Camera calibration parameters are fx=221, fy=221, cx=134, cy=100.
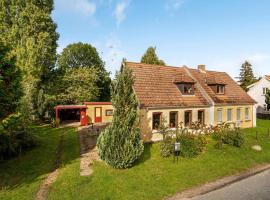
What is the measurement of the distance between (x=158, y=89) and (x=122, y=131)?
373 inches

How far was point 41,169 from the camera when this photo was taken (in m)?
13.9

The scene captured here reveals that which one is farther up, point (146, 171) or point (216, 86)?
point (216, 86)

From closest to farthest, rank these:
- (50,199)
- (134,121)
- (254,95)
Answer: (50,199)
(134,121)
(254,95)

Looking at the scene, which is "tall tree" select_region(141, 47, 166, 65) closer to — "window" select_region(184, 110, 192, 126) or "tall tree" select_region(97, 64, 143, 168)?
"window" select_region(184, 110, 192, 126)

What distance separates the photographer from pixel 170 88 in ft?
76.9

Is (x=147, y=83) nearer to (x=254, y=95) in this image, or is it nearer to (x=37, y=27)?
(x=37, y=27)

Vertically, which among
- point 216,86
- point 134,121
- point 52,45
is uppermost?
point 52,45

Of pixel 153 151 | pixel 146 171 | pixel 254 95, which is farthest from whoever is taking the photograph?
pixel 254 95

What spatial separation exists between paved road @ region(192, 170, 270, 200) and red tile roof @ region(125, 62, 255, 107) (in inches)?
388

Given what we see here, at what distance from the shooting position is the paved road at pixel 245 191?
10.7m

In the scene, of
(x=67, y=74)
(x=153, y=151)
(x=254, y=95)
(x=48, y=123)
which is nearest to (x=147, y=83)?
(x=153, y=151)

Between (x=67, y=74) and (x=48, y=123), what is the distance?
33.9ft

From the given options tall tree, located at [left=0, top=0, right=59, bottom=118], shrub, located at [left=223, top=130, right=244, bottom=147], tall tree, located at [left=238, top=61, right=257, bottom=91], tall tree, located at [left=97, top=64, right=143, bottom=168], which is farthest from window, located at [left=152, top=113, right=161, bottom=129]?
tall tree, located at [left=238, top=61, right=257, bottom=91]

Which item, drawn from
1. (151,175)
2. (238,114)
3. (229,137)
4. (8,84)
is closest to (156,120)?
(229,137)
